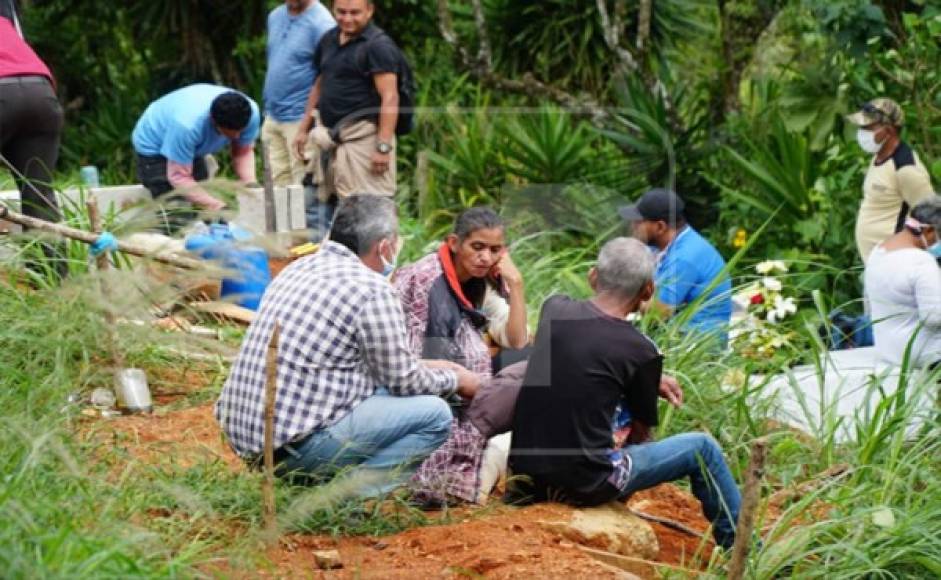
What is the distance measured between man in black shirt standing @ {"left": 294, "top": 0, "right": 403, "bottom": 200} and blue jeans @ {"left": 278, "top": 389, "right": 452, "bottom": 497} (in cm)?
362

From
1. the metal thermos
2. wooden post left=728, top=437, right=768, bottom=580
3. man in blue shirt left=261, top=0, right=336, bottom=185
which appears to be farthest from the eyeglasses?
wooden post left=728, top=437, right=768, bottom=580

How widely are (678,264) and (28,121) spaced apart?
9.80 feet

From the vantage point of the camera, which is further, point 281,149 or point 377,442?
point 281,149

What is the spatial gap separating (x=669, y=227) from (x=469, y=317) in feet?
6.85

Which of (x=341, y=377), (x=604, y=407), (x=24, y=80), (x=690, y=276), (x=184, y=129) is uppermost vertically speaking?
(x=24, y=80)

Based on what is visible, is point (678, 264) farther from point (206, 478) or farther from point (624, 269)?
point (206, 478)

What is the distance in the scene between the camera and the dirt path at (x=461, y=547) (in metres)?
4.73

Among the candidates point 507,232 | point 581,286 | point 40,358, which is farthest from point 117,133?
point 40,358

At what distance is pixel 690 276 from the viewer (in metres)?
7.52

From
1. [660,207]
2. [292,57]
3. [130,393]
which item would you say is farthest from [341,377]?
[292,57]

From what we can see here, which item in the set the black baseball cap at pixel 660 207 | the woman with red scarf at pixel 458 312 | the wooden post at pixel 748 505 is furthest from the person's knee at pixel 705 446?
the black baseball cap at pixel 660 207

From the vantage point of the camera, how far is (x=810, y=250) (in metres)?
10.5

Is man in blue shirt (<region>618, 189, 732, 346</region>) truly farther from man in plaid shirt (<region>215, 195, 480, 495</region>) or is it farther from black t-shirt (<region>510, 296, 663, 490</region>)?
man in plaid shirt (<region>215, 195, 480, 495</region>)

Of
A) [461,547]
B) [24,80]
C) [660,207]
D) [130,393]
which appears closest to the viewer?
[461,547]
